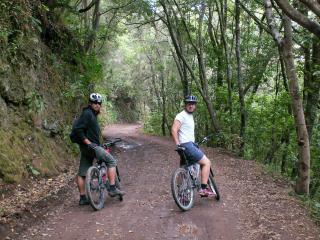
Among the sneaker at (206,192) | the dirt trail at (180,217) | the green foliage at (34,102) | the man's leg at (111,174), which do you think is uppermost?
the green foliage at (34,102)

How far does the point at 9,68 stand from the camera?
1078 centimetres

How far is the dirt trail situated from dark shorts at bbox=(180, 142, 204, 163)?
3.06 feet

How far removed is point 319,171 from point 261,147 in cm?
571

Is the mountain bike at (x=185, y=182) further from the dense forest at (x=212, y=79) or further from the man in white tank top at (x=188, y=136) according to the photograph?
the dense forest at (x=212, y=79)

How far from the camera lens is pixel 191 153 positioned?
809 cm

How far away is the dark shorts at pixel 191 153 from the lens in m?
8.08

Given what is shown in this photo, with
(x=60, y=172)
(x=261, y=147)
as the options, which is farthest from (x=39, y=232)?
(x=261, y=147)

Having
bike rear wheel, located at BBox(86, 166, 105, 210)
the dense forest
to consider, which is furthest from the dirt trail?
the dense forest

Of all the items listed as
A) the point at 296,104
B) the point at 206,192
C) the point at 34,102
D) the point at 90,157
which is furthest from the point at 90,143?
the point at 296,104

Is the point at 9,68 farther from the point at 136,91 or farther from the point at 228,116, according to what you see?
the point at 136,91

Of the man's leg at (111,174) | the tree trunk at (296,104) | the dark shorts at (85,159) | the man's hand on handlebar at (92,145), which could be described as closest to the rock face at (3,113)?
the dark shorts at (85,159)

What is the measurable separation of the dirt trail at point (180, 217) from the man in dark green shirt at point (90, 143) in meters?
0.49

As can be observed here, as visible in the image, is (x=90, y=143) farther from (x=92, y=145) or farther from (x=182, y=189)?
(x=182, y=189)

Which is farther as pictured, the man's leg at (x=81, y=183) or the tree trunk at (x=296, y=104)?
the tree trunk at (x=296, y=104)
